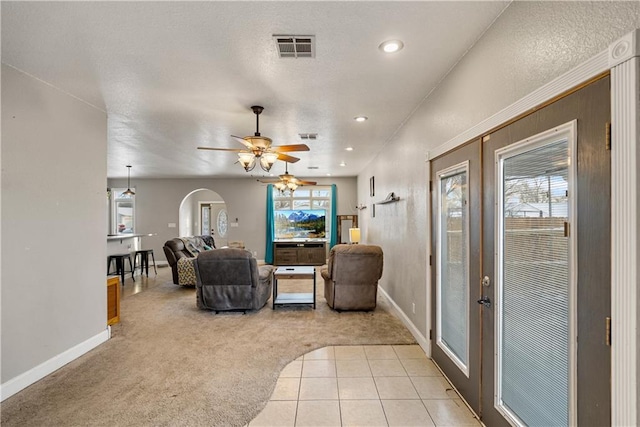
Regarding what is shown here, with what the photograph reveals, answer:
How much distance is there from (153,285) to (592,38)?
24.0 ft

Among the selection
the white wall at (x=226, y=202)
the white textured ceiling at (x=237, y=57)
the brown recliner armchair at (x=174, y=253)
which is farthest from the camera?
the white wall at (x=226, y=202)

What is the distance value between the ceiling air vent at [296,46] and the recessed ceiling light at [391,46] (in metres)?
0.51

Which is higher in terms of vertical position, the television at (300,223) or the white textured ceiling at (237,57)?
the white textured ceiling at (237,57)

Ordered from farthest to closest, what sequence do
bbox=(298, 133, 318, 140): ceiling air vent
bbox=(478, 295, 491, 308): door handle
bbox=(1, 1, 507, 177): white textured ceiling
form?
bbox=(298, 133, 318, 140): ceiling air vent, bbox=(478, 295, 491, 308): door handle, bbox=(1, 1, 507, 177): white textured ceiling

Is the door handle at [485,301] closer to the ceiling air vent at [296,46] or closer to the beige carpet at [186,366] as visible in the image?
the beige carpet at [186,366]

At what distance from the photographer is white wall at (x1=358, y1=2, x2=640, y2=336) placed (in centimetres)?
127

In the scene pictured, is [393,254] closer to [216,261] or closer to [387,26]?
[216,261]

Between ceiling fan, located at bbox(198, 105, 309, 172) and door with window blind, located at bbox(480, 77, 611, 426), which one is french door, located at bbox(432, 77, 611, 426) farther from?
ceiling fan, located at bbox(198, 105, 309, 172)

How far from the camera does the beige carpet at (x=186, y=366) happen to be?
222 cm

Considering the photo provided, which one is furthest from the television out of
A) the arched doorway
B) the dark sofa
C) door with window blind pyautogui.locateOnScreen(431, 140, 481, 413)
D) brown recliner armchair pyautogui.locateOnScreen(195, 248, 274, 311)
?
door with window blind pyautogui.locateOnScreen(431, 140, 481, 413)

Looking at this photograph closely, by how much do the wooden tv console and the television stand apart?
664mm

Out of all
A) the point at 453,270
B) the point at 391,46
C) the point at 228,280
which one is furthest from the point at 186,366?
the point at 391,46

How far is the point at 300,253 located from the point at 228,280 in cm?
482

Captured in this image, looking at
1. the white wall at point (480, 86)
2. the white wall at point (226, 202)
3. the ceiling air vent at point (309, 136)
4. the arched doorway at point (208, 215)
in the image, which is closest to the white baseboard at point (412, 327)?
the white wall at point (480, 86)
